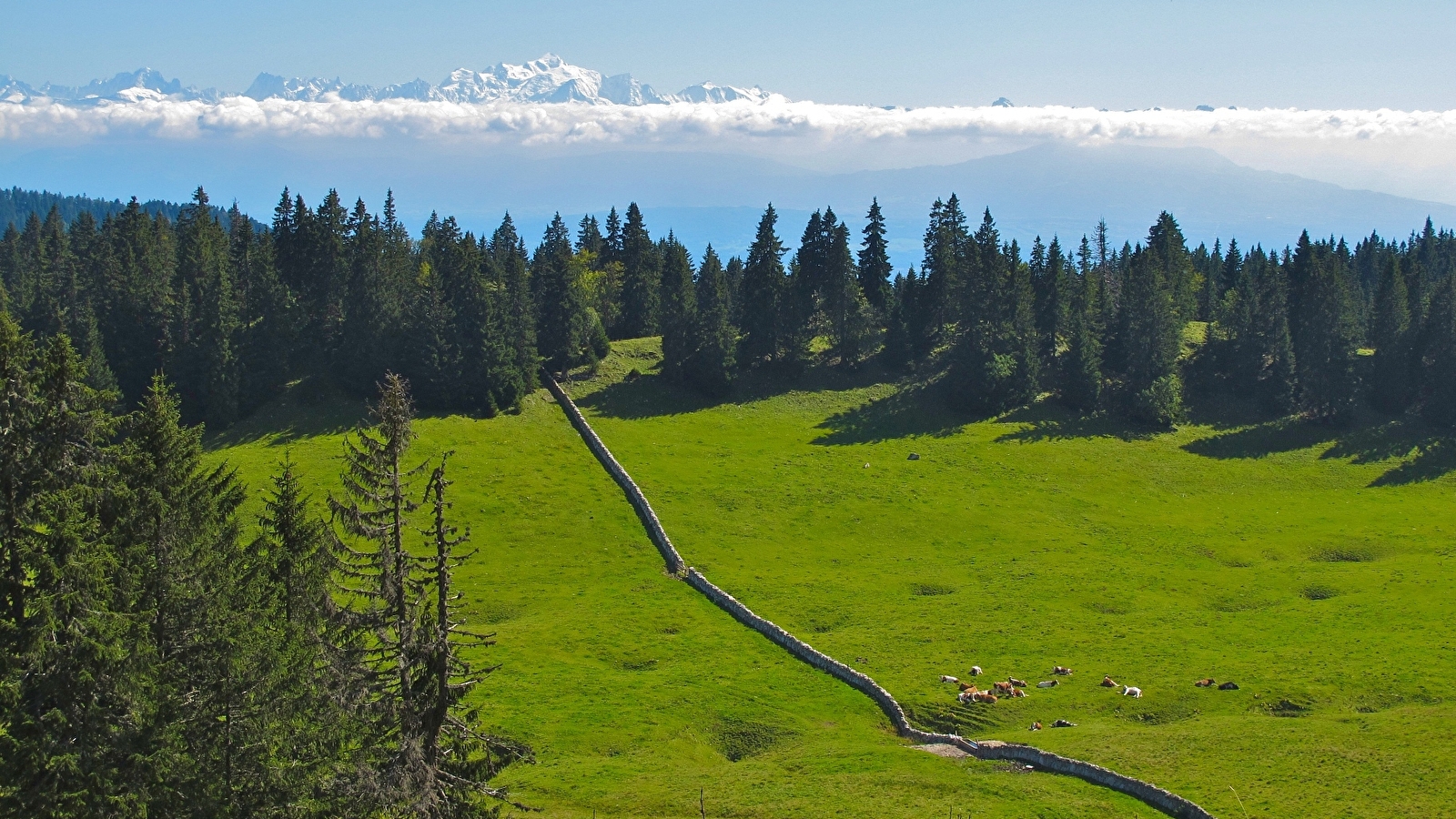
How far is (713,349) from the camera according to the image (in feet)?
378

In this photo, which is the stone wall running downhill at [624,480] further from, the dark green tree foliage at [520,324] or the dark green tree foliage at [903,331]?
the dark green tree foliage at [903,331]

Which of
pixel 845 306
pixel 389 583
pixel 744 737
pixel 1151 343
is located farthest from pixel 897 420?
pixel 389 583

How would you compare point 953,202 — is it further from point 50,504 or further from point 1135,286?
point 50,504

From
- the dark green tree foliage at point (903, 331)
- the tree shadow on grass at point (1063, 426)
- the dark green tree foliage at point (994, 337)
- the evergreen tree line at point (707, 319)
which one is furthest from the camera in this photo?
the dark green tree foliage at point (903, 331)

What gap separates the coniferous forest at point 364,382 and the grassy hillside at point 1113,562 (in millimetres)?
7367

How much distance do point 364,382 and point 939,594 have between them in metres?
59.8

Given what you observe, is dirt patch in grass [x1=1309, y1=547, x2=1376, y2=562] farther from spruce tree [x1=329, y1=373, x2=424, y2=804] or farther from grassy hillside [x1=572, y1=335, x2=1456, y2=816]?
spruce tree [x1=329, y1=373, x2=424, y2=804]

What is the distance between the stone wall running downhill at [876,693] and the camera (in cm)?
4234

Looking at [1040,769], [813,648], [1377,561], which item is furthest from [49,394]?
[1377,561]

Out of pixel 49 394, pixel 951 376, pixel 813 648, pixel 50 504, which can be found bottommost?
pixel 813 648

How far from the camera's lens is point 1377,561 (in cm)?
7869

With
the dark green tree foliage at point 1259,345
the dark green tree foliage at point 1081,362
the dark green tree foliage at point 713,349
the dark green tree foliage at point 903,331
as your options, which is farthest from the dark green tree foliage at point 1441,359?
the dark green tree foliage at point 713,349

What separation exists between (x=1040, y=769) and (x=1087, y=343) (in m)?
76.8

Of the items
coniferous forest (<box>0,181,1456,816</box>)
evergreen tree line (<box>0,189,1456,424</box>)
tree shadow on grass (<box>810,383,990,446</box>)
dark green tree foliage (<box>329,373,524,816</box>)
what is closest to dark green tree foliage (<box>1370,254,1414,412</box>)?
evergreen tree line (<box>0,189,1456,424</box>)
